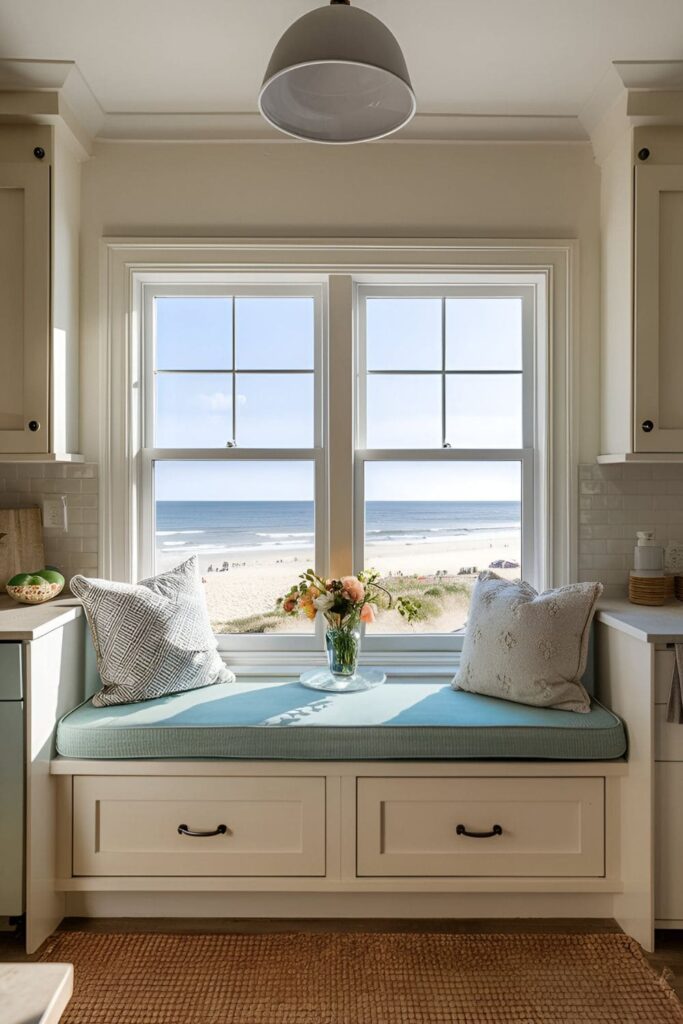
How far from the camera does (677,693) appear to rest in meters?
1.99

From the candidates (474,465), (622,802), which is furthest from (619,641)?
(474,465)

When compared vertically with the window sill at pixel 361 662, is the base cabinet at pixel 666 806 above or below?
below

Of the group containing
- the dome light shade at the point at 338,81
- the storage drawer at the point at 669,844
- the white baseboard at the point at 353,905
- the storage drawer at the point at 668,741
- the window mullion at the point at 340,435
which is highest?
the dome light shade at the point at 338,81

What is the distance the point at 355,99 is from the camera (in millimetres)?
1737

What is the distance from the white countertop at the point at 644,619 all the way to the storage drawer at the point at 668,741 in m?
0.25

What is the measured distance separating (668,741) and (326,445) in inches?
61.5

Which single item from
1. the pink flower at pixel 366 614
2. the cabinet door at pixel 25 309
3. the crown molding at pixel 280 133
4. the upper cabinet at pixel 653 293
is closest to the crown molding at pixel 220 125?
the crown molding at pixel 280 133

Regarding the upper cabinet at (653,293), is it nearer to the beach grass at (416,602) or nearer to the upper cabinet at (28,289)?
the beach grass at (416,602)

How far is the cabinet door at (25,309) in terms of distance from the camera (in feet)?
7.74

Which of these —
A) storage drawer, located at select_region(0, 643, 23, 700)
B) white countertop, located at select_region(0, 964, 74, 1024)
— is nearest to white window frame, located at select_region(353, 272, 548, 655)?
storage drawer, located at select_region(0, 643, 23, 700)

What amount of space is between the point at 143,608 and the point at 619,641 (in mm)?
1556

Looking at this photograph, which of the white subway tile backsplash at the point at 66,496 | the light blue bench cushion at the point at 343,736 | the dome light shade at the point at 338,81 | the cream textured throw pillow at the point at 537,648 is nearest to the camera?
the dome light shade at the point at 338,81

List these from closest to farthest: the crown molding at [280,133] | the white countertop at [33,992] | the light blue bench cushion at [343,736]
A: the white countertop at [33,992], the light blue bench cushion at [343,736], the crown molding at [280,133]

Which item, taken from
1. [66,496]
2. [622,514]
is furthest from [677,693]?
[66,496]
